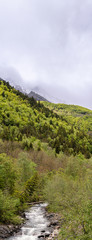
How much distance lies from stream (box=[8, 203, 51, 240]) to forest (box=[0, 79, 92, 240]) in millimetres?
1759

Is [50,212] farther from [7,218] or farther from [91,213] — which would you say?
[91,213]

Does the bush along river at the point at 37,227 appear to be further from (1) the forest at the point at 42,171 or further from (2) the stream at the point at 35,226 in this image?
(1) the forest at the point at 42,171

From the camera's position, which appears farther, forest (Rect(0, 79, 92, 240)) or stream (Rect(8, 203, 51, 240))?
stream (Rect(8, 203, 51, 240))

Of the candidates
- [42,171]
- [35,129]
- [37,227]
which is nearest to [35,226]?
[37,227]

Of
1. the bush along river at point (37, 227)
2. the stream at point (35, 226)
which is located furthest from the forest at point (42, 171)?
the stream at point (35, 226)

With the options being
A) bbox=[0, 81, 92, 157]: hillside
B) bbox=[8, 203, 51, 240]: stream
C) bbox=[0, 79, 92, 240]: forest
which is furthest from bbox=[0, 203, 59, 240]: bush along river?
bbox=[0, 81, 92, 157]: hillside

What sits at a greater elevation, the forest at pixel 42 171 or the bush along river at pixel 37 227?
the forest at pixel 42 171

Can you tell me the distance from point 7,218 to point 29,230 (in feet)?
13.6

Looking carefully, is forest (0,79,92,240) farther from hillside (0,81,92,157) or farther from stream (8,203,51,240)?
stream (8,203,51,240)

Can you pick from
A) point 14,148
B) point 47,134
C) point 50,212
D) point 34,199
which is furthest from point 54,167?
point 47,134

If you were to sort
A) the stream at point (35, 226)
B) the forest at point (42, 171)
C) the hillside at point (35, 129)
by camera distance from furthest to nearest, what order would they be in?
the hillside at point (35, 129) → the stream at point (35, 226) → the forest at point (42, 171)

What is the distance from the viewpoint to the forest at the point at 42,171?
17297 millimetres

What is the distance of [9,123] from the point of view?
114 metres

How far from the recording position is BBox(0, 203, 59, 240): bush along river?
77.3 ft
